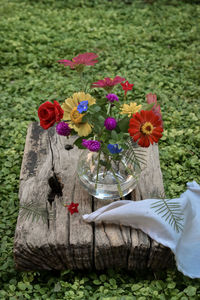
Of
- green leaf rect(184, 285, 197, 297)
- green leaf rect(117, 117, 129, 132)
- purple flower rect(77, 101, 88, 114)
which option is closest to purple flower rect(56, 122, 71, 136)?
purple flower rect(77, 101, 88, 114)

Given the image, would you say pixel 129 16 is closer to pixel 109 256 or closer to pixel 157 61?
pixel 157 61

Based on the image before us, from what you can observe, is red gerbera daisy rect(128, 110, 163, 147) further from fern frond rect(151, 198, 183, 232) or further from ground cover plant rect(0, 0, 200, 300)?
ground cover plant rect(0, 0, 200, 300)

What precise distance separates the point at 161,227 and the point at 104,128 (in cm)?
64

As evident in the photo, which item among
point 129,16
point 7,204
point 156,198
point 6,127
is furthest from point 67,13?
point 156,198

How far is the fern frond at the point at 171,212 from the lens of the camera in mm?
2057

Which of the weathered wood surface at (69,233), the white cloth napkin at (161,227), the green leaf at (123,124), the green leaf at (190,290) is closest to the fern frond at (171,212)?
the white cloth napkin at (161,227)

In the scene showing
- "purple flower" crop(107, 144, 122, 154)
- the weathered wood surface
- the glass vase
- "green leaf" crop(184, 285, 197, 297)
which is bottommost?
"green leaf" crop(184, 285, 197, 297)

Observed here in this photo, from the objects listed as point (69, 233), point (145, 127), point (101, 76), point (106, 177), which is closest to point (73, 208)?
point (69, 233)

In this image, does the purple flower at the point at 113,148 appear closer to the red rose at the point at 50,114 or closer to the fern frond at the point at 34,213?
the red rose at the point at 50,114

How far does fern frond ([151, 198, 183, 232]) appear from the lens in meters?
2.06

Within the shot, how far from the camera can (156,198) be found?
2.26 metres

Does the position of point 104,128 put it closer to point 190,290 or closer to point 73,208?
point 73,208

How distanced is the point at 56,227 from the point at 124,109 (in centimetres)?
74

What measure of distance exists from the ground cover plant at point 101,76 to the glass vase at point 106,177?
20.1 inches
